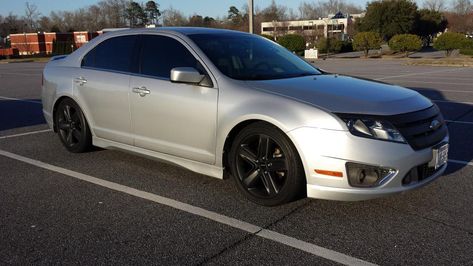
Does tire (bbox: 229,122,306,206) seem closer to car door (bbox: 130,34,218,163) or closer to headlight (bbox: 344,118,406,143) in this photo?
car door (bbox: 130,34,218,163)

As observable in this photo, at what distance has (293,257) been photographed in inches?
130

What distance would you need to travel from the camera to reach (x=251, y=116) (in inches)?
164

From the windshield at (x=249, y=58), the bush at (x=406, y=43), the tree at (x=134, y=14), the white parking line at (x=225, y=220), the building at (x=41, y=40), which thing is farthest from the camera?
the tree at (x=134, y=14)

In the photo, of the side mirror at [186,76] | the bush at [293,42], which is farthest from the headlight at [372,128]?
the bush at [293,42]

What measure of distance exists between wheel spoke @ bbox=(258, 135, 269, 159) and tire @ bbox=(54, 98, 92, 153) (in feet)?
8.49

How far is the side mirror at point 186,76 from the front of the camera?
446cm

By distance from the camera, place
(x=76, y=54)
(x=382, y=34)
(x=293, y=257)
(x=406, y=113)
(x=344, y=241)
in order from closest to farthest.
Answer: (x=293, y=257) → (x=344, y=241) → (x=406, y=113) → (x=76, y=54) → (x=382, y=34)

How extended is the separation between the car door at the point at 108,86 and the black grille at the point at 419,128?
2785 millimetres

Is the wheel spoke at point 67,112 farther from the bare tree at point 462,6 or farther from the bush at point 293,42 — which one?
the bare tree at point 462,6

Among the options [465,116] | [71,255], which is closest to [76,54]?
[71,255]

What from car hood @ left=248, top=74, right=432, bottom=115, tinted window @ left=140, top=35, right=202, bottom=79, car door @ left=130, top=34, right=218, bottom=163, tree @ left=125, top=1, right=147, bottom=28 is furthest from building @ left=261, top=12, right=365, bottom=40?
car hood @ left=248, top=74, right=432, bottom=115

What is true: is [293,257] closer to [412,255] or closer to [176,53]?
[412,255]

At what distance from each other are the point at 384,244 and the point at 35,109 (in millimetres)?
8722

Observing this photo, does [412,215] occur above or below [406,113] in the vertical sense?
below
